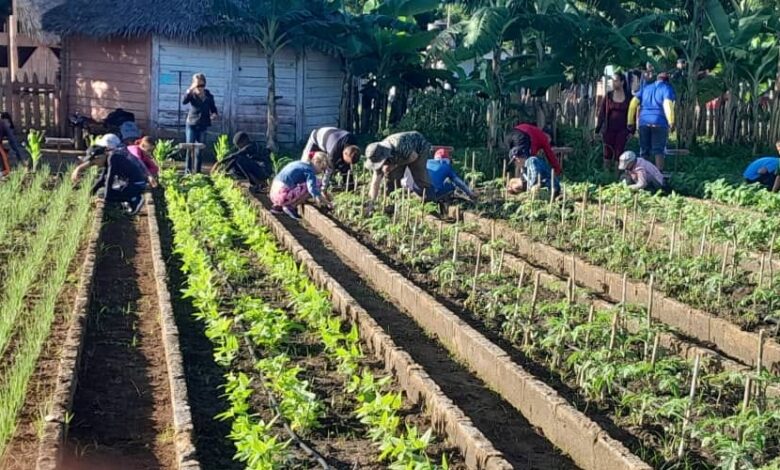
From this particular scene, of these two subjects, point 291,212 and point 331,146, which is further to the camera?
point 331,146

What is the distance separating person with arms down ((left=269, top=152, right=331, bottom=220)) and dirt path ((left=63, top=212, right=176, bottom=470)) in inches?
114

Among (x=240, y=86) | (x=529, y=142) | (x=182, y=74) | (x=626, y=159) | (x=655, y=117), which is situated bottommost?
(x=626, y=159)

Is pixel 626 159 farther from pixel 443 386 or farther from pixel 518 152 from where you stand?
pixel 443 386

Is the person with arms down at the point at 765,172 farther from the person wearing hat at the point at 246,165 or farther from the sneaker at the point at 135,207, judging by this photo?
the sneaker at the point at 135,207

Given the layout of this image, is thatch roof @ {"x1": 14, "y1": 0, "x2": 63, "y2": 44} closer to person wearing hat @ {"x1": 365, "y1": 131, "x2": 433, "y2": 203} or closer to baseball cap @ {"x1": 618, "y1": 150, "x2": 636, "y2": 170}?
person wearing hat @ {"x1": 365, "y1": 131, "x2": 433, "y2": 203}

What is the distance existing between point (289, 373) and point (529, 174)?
24.8 feet

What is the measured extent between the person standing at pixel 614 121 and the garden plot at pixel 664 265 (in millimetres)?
4203

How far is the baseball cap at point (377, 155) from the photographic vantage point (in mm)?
11414

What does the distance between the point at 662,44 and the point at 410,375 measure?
12093 millimetres

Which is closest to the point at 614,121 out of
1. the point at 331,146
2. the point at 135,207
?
the point at 331,146

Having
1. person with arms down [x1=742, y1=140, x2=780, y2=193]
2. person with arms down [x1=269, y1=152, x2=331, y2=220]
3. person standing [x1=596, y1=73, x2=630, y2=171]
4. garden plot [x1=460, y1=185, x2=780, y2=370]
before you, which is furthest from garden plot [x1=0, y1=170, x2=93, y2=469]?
person with arms down [x1=742, y1=140, x2=780, y2=193]

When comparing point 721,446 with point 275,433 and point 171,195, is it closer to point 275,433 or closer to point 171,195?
point 275,433

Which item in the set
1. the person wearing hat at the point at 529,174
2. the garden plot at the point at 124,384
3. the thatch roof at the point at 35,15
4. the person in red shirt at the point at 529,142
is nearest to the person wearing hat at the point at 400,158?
the person wearing hat at the point at 529,174

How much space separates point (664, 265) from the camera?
8.95 m
